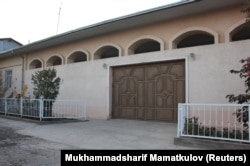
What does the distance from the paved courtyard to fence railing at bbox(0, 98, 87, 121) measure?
1.39 metres

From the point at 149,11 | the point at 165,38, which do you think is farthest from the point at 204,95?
the point at 149,11

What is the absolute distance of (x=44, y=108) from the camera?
1078 cm

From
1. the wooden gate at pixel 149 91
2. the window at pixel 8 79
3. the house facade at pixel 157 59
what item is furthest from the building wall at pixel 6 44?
the wooden gate at pixel 149 91

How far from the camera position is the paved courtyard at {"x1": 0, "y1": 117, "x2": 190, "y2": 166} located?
5348 millimetres

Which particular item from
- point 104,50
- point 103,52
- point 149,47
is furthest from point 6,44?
point 149,47

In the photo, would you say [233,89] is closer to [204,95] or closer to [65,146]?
[204,95]

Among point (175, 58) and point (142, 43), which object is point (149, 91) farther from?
point (142, 43)

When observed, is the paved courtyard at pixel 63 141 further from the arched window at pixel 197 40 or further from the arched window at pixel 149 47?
the arched window at pixel 149 47

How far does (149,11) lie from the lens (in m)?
9.44

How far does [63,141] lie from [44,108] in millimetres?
4133

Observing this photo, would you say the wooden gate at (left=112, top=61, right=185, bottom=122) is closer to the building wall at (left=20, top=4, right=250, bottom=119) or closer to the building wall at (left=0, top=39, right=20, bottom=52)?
the building wall at (left=20, top=4, right=250, bottom=119)

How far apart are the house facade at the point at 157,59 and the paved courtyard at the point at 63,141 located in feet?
5.42

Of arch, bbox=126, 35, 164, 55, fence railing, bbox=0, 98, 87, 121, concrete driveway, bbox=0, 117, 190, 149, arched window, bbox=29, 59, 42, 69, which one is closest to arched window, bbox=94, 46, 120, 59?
arch, bbox=126, 35, 164, 55

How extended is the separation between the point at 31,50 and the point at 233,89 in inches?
483
